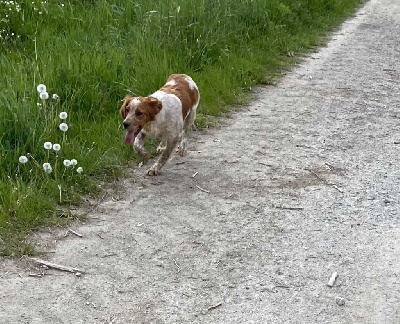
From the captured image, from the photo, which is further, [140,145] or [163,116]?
[140,145]

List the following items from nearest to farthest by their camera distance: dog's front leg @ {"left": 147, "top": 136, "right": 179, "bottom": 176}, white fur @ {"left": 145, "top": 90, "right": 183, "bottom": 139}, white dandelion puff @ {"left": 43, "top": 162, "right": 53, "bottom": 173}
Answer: white dandelion puff @ {"left": 43, "top": 162, "right": 53, "bottom": 173}, white fur @ {"left": 145, "top": 90, "right": 183, "bottom": 139}, dog's front leg @ {"left": 147, "top": 136, "right": 179, "bottom": 176}

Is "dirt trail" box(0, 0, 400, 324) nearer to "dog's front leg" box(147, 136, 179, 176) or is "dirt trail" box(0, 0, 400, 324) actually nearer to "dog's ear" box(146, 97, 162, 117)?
"dog's front leg" box(147, 136, 179, 176)

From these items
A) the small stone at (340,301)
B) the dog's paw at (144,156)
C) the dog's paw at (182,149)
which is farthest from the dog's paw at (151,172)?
the small stone at (340,301)

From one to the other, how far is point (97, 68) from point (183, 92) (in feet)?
4.21

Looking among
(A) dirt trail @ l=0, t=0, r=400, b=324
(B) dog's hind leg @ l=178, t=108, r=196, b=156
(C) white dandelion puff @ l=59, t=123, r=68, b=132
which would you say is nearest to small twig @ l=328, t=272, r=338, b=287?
(A) dirt trail @ l=0, t=0, r=400, b=324

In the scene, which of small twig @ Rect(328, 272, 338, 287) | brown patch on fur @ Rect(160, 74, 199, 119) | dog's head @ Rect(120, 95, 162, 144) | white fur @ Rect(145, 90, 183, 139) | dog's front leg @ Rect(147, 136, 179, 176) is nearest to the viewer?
small twig @ Rect(328, 272, 338, 287)

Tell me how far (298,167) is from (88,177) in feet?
5.88

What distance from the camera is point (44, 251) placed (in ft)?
14.1

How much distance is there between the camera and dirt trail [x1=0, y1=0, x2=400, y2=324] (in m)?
3.77

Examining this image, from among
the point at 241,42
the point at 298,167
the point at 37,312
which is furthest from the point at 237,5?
the point at 37,312

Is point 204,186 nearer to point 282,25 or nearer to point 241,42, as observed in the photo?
point 241,42

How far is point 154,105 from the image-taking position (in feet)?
17.7

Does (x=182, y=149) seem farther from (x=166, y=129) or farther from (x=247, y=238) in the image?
A: (x=247, y=238)

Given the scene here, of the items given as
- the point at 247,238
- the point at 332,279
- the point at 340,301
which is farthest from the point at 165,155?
the point at 340,301
